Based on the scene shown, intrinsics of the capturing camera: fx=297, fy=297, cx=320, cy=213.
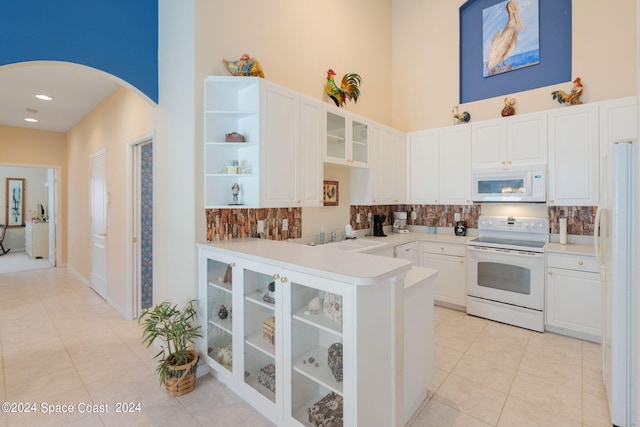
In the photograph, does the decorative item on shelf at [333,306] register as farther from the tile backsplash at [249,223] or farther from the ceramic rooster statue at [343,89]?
the ceramic rooster statue at [343,89]

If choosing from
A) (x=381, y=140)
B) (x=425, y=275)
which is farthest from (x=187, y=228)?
(x=381, y=140)

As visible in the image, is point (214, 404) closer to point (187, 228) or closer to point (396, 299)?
point (187, 228)

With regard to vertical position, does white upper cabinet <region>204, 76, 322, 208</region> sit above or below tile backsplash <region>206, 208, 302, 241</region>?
above

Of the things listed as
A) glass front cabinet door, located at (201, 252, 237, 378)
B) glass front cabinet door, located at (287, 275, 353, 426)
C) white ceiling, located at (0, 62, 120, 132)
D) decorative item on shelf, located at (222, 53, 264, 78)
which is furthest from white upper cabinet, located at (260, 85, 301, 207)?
white ceiling, located at (0, 62, 120, 132)

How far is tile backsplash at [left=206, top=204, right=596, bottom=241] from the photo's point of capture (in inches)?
104

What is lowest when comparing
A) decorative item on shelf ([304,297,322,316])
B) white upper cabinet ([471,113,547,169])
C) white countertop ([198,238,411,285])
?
decorative item on shelf ([304,297,322,316])

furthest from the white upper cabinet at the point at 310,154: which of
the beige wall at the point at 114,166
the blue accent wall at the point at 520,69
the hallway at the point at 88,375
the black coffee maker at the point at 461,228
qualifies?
the blue accent wall at the point at 520,69

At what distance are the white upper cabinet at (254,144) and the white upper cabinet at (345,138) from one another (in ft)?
1.44

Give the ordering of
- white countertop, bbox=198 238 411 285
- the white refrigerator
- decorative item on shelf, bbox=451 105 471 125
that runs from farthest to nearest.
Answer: decorative item on shelf, bbox=451 105 471 125, the white refrigerator, white countertop, bbox=198 238 411 285

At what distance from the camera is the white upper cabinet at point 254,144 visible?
246cm

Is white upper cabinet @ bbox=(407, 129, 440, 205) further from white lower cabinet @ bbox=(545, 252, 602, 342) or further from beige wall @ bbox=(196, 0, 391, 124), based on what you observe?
white lower cabinet @ bbox=(545, 252, 602, 342)

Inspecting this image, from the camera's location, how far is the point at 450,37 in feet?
14.2

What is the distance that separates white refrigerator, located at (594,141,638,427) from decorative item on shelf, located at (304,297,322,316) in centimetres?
181

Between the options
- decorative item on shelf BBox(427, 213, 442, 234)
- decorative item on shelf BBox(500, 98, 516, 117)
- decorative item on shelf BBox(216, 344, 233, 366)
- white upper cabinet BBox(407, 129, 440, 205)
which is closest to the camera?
decorative item on shelf BBox(216, 344, 233, 366)
